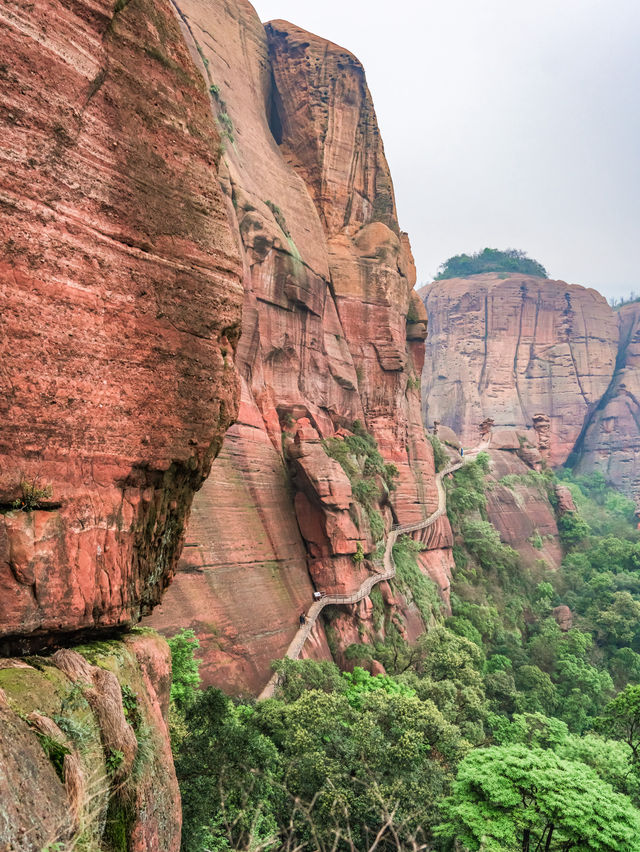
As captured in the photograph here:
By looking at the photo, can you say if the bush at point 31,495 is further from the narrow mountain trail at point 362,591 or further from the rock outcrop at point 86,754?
the narrow mountain trail at point 362,591

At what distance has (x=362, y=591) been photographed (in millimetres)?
22266

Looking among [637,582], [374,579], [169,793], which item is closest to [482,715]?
[374,579]

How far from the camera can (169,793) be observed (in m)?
5.66

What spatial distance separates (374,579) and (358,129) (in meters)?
26.2

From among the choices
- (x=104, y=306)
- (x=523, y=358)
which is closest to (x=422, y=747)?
(x=104, y=306)

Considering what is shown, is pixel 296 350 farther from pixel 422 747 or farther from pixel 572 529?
pixel 572 529

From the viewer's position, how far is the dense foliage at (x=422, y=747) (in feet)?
29.9

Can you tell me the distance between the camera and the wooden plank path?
18172 mm

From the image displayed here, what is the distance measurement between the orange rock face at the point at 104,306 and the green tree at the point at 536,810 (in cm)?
715

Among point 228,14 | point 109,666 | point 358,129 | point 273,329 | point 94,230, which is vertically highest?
point 228,14

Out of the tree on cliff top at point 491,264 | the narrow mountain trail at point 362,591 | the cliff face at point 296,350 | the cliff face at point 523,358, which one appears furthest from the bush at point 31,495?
the tree on cliff top at point 491,264

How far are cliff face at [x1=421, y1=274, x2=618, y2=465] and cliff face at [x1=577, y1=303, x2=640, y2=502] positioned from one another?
1632mm

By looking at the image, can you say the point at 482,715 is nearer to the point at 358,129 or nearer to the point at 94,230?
the point at 94,230

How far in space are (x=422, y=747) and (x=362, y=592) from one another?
10527mm
